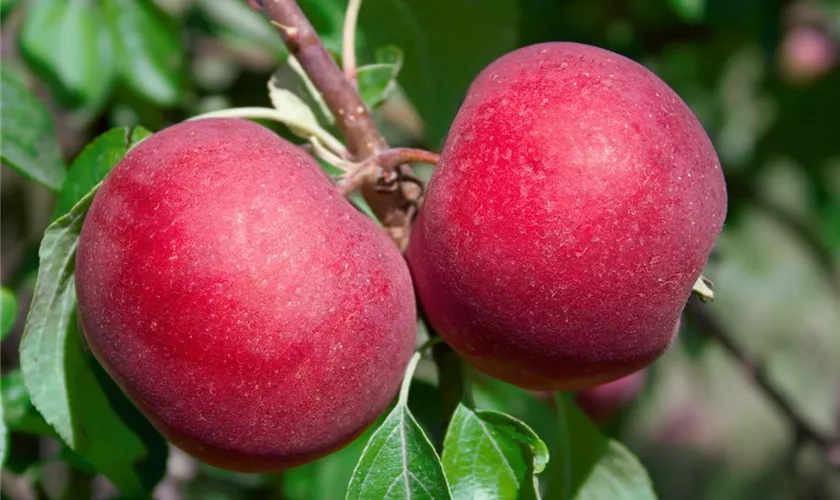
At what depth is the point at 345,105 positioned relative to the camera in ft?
3.21

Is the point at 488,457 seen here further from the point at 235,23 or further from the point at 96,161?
the point at 235,23

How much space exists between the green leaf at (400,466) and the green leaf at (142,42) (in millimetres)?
736

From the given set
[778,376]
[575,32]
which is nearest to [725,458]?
[778,376]

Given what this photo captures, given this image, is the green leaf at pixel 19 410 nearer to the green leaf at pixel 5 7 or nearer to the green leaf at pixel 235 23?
the green leaf at pixel 5 7

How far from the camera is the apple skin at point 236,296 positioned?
787 mm

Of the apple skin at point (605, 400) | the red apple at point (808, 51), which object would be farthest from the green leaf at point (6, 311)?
the red apple at point (808, 51)

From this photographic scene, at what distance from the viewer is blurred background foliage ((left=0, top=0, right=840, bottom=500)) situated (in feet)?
4.38

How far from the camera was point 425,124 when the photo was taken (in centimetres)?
139

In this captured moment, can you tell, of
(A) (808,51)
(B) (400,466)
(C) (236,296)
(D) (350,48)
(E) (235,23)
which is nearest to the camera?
(C) (236,296)

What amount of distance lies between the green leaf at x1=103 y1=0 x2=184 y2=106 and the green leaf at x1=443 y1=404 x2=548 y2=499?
75cm

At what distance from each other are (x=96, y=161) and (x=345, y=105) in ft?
0.89

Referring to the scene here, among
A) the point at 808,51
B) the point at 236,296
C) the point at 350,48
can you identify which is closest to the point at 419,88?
the point at 350,48

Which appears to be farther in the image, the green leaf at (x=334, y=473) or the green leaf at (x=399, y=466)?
the green leaf at (x=334, y=473)

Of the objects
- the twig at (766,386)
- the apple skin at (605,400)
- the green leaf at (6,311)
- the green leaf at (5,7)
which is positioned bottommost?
the apple skin at (605,400)
